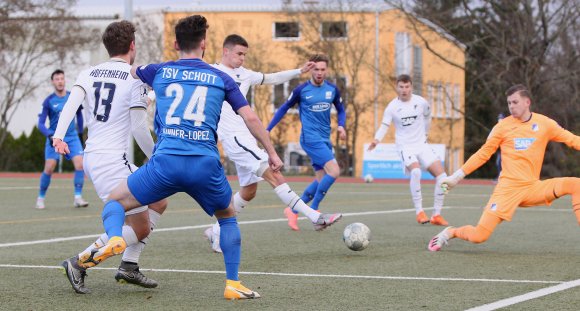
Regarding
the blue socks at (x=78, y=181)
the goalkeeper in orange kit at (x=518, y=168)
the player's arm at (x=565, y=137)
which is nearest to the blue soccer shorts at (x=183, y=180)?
the goalkeeper in orange kit at (x=518, y=168)

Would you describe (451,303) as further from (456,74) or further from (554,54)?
(456,74)

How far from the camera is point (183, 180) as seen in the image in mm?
7094

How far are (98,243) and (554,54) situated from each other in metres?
43.3

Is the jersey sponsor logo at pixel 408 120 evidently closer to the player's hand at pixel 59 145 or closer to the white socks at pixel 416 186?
the white socks at pixel 416 186

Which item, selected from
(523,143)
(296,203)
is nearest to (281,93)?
(296,203)

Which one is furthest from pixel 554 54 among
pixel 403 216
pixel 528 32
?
pixel 403 216

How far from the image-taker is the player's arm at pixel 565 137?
10109mm

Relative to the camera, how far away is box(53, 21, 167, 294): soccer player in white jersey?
26.4 ft

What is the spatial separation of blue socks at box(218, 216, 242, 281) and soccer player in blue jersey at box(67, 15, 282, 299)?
0.12m

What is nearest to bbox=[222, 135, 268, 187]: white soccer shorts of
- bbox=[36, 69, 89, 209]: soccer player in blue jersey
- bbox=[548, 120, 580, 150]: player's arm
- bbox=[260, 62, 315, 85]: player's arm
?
bbox=[260, 62, 315, 85]: player's arm

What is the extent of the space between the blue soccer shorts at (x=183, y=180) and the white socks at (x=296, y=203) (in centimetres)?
413

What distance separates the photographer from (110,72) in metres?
8.20

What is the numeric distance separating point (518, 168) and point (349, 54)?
122ft

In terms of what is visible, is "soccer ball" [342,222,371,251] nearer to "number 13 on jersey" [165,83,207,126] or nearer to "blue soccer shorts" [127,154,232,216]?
"blue soccer shorts" [127,154,232,216]
